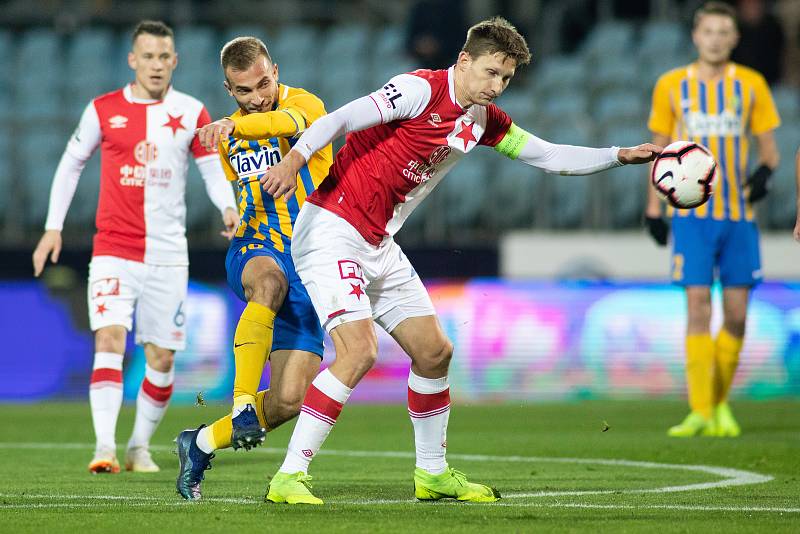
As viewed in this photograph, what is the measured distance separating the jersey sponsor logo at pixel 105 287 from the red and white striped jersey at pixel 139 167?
0.16m

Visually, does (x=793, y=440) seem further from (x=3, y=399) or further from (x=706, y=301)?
(x=3, y=399)

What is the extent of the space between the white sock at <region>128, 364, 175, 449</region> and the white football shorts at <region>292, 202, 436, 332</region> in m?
2.27

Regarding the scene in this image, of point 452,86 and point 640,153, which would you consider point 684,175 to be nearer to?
point 640,153

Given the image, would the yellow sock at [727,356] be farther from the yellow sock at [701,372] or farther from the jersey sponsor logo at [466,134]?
the jersey sponsor logo at [466,134]

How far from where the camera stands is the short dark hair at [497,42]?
18.6ft

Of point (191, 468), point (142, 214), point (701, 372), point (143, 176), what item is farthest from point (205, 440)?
point (701, 372)

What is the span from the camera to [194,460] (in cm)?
608

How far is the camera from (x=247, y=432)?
5.62 m

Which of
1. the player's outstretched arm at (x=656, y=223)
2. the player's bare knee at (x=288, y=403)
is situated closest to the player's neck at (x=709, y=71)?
the player's outstretched arm at (x=656, y=223)

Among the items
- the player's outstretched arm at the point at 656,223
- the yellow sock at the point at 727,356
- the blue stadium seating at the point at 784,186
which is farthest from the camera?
the blue stadium seating at the point at 784,186

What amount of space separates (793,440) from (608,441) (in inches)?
45.2

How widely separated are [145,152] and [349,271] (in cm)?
261

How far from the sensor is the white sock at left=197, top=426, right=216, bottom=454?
6133 mm

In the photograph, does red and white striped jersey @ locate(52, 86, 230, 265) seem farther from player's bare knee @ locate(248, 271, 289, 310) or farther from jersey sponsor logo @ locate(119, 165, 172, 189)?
player's bare knee @ locate(248, 271, 289, 310)
